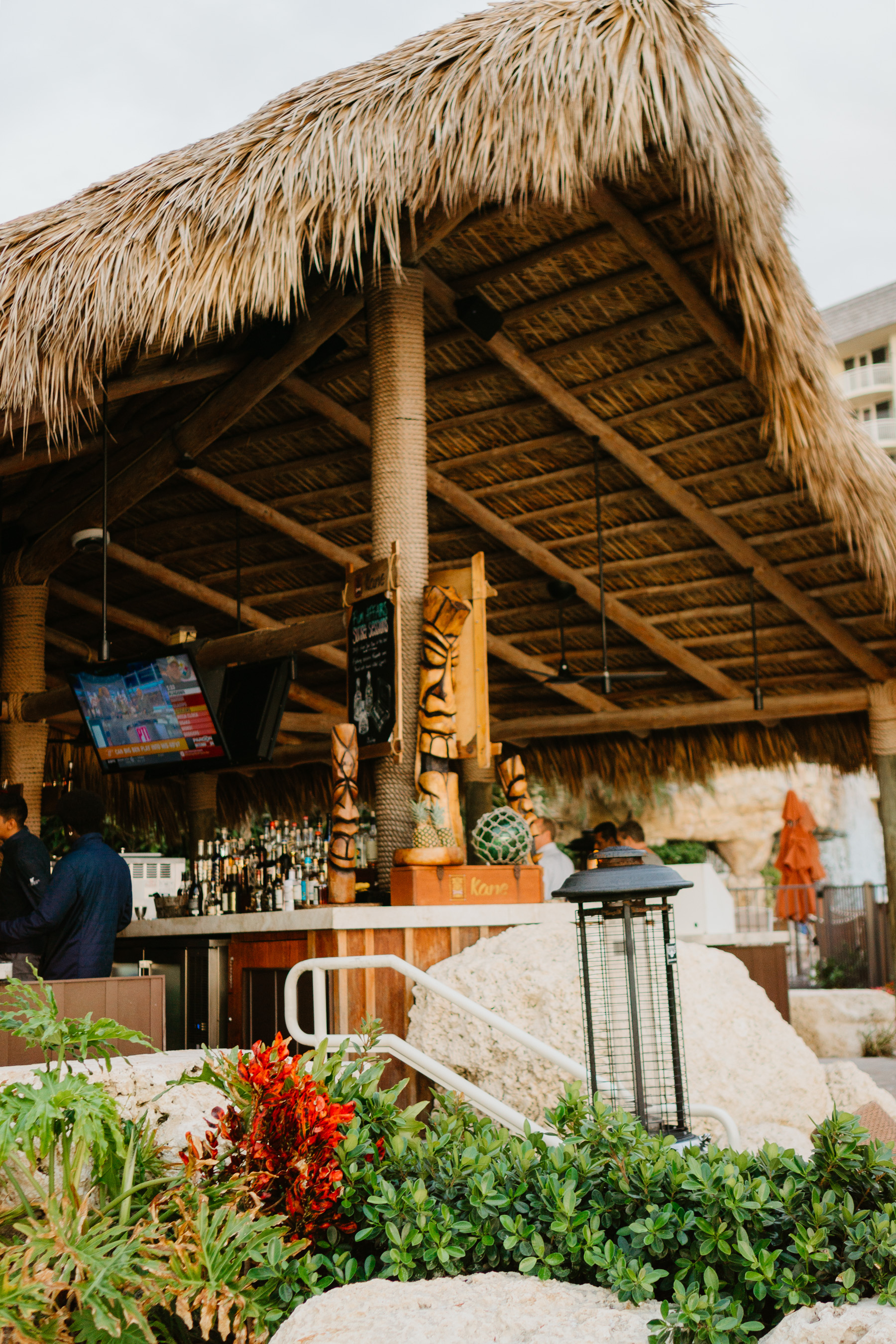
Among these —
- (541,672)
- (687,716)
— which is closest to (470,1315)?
(541,672)

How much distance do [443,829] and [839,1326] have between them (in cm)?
286

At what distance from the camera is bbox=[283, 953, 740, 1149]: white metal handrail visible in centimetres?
328

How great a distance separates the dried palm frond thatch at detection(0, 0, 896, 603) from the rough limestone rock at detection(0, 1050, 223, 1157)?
9.51ft

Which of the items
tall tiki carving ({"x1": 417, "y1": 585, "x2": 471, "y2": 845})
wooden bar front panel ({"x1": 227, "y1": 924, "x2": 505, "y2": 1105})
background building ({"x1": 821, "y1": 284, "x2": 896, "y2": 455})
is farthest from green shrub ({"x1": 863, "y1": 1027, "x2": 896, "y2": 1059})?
background building ({"x1": 821, "y1": 284, "x2": 896, "y2": 455})

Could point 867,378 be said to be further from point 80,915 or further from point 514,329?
point 80,915

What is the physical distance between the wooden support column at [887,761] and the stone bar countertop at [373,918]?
3.72 m

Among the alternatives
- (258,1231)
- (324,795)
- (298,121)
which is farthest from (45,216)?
(324,795)

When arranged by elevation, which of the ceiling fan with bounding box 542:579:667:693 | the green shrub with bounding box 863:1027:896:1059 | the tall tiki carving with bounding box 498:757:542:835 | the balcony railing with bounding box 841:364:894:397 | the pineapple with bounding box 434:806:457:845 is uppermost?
the balcony railing with bounding box 841:364:894:397

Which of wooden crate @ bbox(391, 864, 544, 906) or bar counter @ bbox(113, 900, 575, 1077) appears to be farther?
wooden crate @ bbox(391, 864, 544, 906)

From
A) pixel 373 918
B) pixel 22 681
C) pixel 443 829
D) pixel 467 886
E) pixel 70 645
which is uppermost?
pixel 70 645

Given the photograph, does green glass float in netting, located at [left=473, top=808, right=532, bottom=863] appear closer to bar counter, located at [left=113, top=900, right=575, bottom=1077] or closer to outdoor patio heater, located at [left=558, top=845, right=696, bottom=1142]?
bar counter, located at [left=113, top=900, right=575, bottom=1077]

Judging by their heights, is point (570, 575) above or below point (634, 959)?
above

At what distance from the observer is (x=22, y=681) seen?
7.41 metres

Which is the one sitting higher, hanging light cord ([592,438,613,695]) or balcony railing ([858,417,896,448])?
balcony railing ([858,417,896,448])
